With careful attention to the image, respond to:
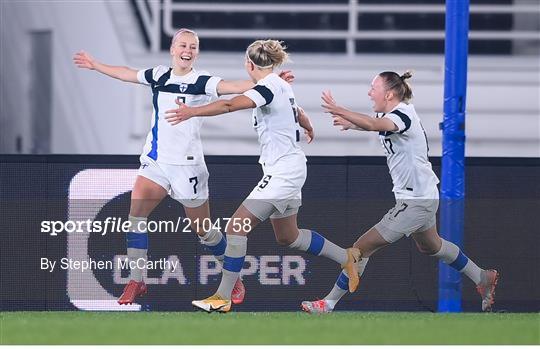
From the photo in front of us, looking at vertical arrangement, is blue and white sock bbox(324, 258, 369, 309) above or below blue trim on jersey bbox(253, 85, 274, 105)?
below

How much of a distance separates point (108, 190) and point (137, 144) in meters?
3.94

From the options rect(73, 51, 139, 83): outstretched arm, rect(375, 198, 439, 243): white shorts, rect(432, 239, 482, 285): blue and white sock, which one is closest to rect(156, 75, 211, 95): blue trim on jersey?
rect(73, 51, 139, 83): outstretched arm

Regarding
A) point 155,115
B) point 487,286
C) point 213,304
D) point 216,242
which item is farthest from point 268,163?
point 487,286

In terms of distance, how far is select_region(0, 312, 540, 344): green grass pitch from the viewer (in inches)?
338

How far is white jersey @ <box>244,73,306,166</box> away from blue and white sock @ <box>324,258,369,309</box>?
80 centimetres

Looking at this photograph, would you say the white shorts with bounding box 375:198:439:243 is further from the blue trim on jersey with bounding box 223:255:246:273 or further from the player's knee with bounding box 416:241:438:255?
the blue trim on jersey with bounding box 223:255:246:273

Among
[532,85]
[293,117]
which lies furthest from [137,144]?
[293,117]

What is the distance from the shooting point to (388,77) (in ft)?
32.8

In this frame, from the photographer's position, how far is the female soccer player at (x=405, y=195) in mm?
9953

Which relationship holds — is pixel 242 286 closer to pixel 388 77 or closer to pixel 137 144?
pixel 388 77

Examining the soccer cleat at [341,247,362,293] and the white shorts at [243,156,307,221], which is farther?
the soccer cleat at [341,247,362,293]

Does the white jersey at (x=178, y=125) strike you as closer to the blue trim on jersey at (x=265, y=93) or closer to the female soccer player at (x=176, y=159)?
the female soccer player at (x=176, y=159)

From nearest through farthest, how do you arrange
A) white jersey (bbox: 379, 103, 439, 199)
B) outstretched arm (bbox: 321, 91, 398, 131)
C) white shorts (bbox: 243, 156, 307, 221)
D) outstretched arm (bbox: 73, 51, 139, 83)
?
outstretched arm (bbox: 321, 91, 398, 131)
white shorts (bbox: 243, 156, 307, 221)
white jersey (bbox: 379, 103, 439, 199)
outstretched arm (bbox: 73, 51, 139, 83)

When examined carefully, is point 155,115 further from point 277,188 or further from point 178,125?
point 277,188
